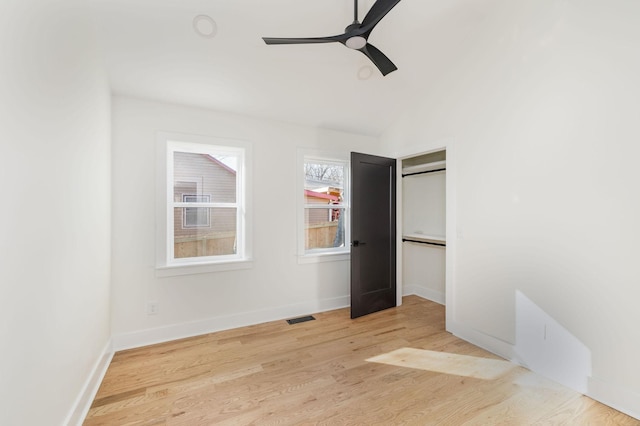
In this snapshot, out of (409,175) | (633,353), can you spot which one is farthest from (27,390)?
(409,175)

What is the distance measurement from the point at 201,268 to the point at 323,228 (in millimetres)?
1721

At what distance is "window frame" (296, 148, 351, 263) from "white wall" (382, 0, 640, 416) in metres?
1.48

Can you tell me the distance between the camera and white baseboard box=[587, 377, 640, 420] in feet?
6.16

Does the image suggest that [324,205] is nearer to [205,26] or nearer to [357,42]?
[357,42]

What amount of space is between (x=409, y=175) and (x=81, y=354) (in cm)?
440

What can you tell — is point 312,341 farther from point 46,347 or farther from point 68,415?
point 46,347

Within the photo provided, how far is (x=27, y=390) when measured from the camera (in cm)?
124

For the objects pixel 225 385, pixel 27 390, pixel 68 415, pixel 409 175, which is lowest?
pixel 225 385

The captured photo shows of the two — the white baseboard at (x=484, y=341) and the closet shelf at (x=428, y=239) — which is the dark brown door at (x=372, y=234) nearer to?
the closet shelf at (x=428, y=239)

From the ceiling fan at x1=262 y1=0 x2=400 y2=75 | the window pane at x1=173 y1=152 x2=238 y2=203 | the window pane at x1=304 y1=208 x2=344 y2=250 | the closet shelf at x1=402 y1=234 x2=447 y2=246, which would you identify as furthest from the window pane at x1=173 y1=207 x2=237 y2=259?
the closet shelf at x1=402 y1=234 x2=447 y2=246

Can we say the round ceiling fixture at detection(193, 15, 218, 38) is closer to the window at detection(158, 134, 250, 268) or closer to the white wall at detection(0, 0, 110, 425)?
the white wall at detection(0, 0, 110, 425)

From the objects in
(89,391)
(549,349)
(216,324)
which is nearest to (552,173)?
(549,349)

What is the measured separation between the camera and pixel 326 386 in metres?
2.19

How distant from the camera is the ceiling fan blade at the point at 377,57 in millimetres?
2143
